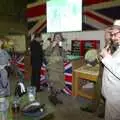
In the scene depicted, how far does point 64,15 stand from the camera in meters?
4.79

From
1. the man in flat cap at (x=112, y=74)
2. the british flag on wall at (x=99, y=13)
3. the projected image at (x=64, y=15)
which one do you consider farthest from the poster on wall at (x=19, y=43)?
the man in flat cap at (x=112, y=74)

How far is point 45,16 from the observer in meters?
5.38

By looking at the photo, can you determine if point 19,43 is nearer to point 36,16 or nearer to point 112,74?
point 36,16

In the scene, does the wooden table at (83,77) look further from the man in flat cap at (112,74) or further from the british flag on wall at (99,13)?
the man in flat cap at (112,74)

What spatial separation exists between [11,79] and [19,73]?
0.84 feet

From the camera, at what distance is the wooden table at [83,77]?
3.85 metres

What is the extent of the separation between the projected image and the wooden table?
888 mm

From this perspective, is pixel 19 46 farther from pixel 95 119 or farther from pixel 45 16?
pixel 95 119

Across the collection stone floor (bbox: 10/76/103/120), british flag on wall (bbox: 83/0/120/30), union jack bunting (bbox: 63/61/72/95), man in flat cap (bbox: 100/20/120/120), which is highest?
british flag on wall (bbox: 83/0/120/30)

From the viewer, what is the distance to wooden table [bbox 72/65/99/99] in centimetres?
385

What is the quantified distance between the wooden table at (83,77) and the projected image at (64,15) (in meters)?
0.89

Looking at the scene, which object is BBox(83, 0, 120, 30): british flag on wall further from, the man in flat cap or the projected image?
the man in flat cap

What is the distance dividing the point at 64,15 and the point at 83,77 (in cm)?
148

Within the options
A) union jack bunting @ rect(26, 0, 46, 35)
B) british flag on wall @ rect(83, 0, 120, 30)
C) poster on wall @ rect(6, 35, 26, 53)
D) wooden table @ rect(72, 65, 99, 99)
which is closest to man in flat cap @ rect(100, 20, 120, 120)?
wooden table @ rect(72, 65, 99, 99)
